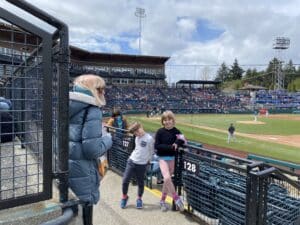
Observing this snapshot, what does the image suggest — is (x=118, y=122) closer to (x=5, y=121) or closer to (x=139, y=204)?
(x=139, y=204)

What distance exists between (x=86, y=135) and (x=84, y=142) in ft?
0.23

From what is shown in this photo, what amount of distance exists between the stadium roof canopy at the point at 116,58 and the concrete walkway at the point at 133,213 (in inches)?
2227

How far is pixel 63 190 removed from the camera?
87.8 inches

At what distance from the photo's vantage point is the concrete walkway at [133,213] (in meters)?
4.96

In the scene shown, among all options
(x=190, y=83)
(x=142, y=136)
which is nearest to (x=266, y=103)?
(x=190, y=83)

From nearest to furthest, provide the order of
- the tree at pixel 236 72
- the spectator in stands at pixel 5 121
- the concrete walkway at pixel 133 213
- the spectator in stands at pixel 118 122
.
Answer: the spectator in stands at pixel 5 121 → the concrete walkway at pixel 133 213 → the spectator in stands at pixel 118 122 → the tree at pixel 236 72

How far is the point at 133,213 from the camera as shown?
532cm

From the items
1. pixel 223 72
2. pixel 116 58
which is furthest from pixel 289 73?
pixel 116 58

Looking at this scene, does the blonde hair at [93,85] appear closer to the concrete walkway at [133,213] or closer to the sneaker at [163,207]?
the concrete walkway at [133,213]

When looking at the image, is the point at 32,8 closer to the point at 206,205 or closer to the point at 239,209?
the point at 239,209

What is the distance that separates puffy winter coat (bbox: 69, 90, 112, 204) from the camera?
305 cm

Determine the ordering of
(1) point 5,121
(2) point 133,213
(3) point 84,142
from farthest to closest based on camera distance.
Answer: (2) point 133,213
(3) point 84,142
(1) point 5,121

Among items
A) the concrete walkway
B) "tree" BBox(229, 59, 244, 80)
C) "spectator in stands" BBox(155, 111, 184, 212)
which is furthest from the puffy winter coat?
"tree" BBox(229, 59, 244, 80)

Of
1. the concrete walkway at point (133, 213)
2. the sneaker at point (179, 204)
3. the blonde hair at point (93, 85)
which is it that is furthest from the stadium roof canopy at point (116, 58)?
the blonde hair at point (93, 85)
